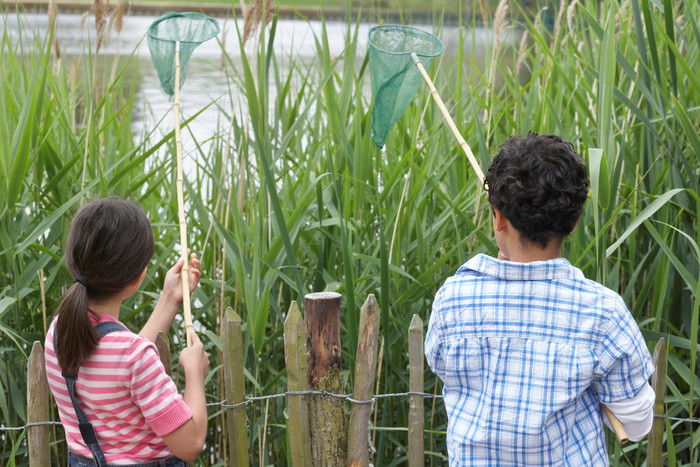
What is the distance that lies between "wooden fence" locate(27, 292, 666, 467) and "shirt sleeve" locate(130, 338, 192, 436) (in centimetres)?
45

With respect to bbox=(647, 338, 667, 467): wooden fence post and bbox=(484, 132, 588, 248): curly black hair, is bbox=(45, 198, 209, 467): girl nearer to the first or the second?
bbox=(484, 132, 588, 248): curly black hair

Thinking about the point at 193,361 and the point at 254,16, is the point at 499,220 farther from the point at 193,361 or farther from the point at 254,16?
the point at 254,16

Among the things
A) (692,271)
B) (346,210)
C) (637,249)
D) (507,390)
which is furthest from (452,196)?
(507,390)

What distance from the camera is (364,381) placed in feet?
5.88

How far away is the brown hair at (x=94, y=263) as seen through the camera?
1.28 metres

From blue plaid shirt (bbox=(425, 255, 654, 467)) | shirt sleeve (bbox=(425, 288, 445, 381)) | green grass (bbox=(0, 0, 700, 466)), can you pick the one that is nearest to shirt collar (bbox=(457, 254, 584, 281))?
blue plaid shirt (bbox=(425, 255, 654, 467))

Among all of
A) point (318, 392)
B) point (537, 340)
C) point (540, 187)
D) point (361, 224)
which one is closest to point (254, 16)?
point (361, 224)

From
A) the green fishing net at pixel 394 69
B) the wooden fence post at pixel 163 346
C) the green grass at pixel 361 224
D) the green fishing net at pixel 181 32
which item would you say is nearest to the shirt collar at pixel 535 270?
the green grass at pixel 361 224

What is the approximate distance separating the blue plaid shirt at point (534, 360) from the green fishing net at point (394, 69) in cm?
64

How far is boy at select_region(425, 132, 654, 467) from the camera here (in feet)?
3.77

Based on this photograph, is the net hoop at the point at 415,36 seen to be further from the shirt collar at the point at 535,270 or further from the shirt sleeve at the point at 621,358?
the shirt sleeve at the point at 621,358

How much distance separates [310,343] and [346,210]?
431 millimetres

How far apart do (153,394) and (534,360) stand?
63cm

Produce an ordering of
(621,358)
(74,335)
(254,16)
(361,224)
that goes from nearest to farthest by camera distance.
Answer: (621,358)
(74,335)
(254,16)
(361,224)
